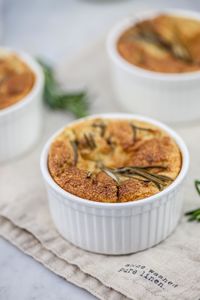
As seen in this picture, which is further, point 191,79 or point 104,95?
point 104,95

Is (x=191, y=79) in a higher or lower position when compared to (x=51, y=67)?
higher

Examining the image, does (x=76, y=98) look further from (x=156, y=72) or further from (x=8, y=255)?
(x=8, y=255)

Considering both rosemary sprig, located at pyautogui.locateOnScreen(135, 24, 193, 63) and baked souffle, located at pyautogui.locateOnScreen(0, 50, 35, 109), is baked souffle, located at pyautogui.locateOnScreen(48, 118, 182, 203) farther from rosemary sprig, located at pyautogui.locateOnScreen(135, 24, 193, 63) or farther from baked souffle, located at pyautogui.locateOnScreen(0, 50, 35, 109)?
rosemary sprig, located at pyautogui.locateOnScreen(135, 24, 193, 63)

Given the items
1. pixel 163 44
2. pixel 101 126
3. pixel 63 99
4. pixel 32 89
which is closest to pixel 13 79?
pixel 32 89

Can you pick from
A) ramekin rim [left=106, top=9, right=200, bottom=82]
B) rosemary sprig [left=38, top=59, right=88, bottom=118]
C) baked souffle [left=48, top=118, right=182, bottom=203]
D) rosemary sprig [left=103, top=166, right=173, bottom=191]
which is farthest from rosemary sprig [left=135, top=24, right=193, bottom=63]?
rosemary sprig [left=103, top=166, right=173, bottom=191]

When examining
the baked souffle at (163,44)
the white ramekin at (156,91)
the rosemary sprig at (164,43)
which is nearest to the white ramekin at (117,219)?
the white ramekin at (156,91)

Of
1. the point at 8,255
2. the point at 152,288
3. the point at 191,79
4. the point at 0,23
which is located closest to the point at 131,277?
the point at 152,288
